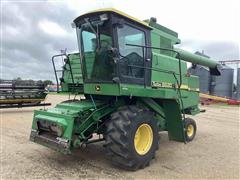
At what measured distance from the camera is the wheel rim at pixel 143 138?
5148 millimetres

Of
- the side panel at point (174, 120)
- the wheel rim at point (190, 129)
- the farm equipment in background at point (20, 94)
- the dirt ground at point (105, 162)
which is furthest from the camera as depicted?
the farm equipment in background at point (20, 94)

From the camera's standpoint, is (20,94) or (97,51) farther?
(20,94)

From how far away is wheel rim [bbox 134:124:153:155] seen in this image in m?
5.15

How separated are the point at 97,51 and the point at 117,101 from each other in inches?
44.4

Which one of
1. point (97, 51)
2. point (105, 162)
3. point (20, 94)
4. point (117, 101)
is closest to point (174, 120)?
point (117, 101)

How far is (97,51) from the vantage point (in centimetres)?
542

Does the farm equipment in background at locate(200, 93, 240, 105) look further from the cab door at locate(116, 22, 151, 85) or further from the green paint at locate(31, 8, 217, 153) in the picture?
the cab door at locate(116, 22, 151, 85)

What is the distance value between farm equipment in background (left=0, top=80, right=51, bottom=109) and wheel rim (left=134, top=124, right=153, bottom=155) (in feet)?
30.1

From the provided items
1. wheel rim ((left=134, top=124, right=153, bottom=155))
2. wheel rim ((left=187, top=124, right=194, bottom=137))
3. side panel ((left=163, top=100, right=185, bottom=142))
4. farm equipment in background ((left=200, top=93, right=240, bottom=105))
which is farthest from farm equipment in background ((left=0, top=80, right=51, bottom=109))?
farm equipment in background ((left=200, top=93, right=240, bottom=105))

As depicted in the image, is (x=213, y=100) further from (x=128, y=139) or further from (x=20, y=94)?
(x=128, y=139)

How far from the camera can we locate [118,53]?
16.6ft

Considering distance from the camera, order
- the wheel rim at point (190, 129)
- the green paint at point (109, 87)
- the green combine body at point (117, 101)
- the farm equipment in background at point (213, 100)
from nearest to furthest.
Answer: the green combine body at point (117, 101)
the green paint at point (109, 87)
the wheel rim at point (190, 129)
the farm equipment in background at point (213, 100)

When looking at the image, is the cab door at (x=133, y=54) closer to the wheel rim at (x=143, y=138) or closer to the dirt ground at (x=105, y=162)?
the wheel rim at (x=143, y=138)

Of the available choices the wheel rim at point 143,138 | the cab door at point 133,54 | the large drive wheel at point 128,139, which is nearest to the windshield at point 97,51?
the cab door at point 133,54
